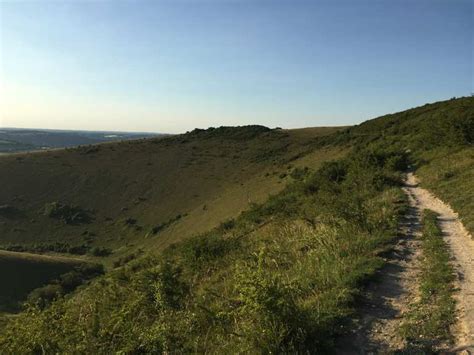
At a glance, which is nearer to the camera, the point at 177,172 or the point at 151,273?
the point at 151,273

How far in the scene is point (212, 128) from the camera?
88375 millimetres

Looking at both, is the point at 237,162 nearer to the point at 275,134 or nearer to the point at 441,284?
the point at 275,134

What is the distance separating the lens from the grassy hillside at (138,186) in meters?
44.8

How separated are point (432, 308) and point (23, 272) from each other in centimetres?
3532

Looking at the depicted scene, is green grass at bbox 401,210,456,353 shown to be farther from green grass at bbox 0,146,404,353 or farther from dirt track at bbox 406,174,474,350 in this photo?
green grass at bbox 0,146,404,353

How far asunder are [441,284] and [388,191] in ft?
29.1

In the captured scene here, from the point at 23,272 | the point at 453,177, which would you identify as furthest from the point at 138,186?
the point at 453,177

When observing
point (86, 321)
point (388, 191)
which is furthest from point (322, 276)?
point (388, 191)

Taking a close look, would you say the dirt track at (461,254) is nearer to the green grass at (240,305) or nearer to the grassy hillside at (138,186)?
the green grass at (240,305)

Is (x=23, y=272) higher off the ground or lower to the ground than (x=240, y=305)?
lower

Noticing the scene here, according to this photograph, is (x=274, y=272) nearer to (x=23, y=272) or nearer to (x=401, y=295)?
(x=401, y=295)

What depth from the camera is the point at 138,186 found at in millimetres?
60000

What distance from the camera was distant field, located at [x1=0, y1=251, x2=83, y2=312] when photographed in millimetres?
30148

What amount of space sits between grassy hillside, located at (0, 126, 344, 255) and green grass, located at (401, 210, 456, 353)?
2668 cm
